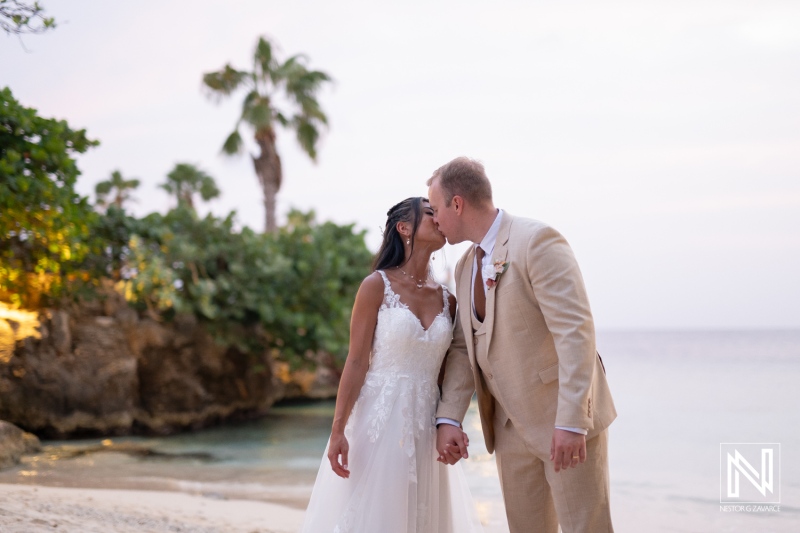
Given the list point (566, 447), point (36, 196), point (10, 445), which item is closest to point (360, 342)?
point (566, 447)

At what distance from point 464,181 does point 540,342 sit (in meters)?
0.83

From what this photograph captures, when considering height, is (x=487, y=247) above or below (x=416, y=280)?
above

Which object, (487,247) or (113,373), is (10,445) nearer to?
(113,373)

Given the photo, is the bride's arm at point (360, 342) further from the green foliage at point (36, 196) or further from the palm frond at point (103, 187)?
the palm frond at point (103, 187)

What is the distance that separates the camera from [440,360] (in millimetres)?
3980

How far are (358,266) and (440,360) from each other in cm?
1322

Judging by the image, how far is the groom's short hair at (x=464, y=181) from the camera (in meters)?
3.54

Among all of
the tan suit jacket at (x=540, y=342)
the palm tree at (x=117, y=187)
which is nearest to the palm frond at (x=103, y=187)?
the palm tree at (x=117, y=187)

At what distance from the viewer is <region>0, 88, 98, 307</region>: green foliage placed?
347 inches

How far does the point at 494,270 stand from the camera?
3439 millimetres

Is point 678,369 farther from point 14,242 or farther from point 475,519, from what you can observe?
point 475,519

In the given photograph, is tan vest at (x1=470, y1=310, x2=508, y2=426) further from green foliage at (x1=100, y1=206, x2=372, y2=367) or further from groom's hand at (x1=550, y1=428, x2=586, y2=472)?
green foliage at (x1=100, y1=206, x2=372, y2=367)

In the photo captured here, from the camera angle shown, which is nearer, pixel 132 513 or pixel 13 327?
pixel 132 513

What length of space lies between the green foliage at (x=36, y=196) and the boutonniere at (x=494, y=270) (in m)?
7.14
